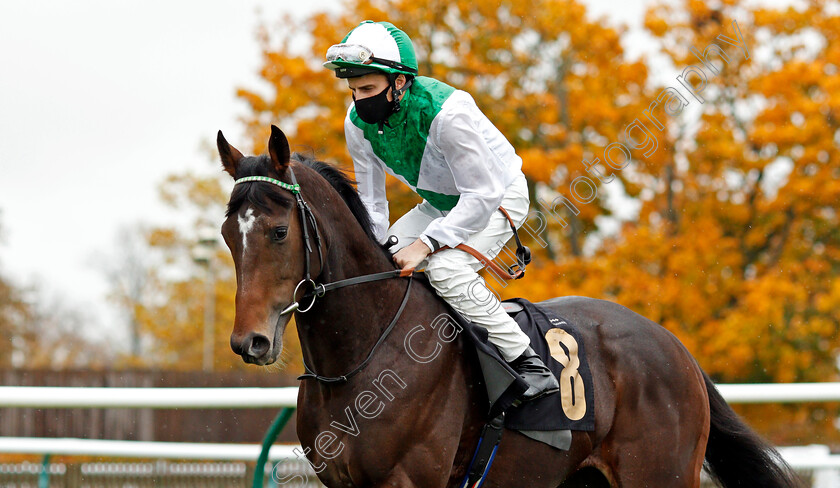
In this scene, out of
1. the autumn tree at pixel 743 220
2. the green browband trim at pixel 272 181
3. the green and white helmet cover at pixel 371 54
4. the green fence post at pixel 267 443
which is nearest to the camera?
the green browband trim at pixel 272 181

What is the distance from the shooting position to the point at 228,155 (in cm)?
306

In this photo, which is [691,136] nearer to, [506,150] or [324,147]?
[324,147]

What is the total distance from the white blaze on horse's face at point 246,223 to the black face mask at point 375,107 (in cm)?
77

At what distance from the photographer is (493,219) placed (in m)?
3.69

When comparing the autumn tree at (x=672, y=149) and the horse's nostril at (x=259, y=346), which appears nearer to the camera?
the horse's nostril at (x=259, y=346)

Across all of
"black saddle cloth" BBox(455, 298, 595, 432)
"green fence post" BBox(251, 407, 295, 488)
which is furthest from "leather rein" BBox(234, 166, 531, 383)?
"green fence post" BBox(251, 407, 295, 488)

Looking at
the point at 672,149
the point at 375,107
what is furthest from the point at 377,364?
the point at 672,149

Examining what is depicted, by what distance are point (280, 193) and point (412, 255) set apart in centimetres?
64

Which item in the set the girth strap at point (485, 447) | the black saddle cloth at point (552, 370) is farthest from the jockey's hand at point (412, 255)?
the girth strap at point (485, 447)

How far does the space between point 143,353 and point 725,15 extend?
33.0 m

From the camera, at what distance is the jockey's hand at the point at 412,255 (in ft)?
10.9

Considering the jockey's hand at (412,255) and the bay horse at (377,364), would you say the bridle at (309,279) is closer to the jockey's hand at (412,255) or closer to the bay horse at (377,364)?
the bay horse at (377,364)

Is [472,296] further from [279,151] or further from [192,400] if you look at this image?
[192,400]

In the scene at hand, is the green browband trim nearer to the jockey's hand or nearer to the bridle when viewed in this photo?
the bridle
